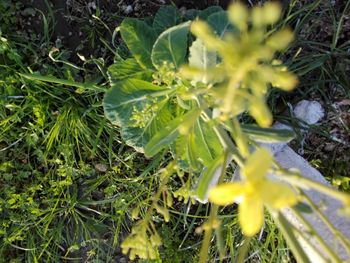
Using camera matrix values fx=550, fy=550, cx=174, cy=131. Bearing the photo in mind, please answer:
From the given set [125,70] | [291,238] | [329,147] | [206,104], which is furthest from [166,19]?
[291,238]

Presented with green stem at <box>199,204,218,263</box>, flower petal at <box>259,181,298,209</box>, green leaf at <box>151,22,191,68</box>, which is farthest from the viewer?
green leaf at <box>151,22,191,68</box>

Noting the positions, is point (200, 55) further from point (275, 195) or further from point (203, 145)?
point (275, 195)

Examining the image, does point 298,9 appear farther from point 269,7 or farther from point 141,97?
point 269,7

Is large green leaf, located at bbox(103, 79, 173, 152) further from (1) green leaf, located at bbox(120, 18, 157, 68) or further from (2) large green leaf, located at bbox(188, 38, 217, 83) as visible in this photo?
(2) large green leaf, located at bbox(188, 38, 217, 83)

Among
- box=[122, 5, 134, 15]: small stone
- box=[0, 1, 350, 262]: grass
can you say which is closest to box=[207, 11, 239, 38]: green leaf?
box=[0, 1, 350, 262]: grass

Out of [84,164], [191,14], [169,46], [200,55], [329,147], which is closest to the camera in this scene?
[200,55]

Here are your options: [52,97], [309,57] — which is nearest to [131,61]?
[52,97]

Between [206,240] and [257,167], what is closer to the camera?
[257,167]
